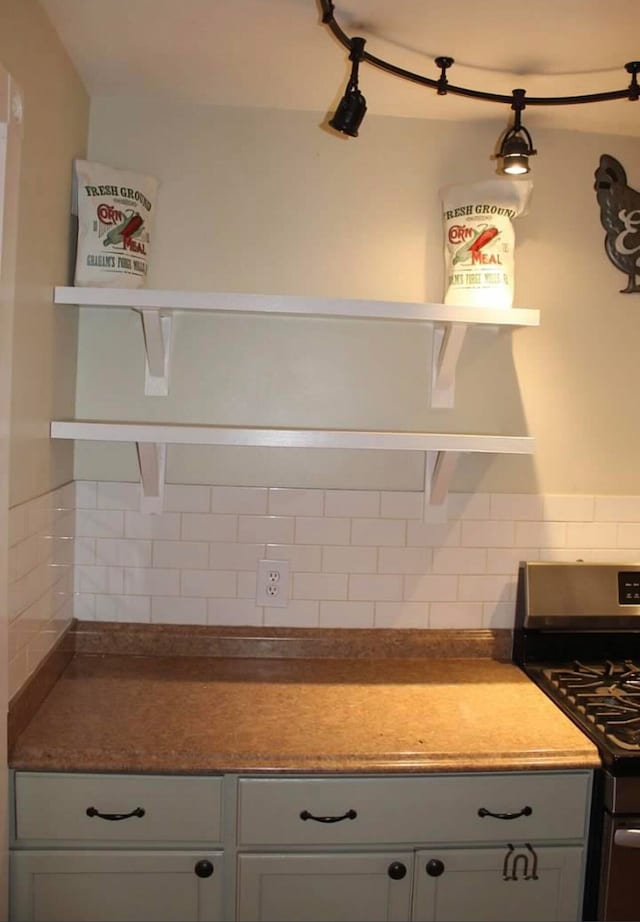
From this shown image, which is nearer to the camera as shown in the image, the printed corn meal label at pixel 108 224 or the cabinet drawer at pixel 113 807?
the cabinet drawer at pixel 113 807

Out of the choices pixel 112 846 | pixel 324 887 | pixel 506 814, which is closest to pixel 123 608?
pixel 112 846

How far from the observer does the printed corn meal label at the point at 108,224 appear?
1.67 metres

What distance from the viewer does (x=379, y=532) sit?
1.97 m

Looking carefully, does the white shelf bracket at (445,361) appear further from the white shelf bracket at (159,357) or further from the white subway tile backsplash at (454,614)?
the white shelf bracket at (159,357)

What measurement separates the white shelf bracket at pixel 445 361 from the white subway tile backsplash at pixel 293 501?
1.35 feet

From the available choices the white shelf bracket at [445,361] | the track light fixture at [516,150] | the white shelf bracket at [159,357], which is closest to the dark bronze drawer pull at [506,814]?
the white shelf bracket at [445,361]

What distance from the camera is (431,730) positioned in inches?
61.2

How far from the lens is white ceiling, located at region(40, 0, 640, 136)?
1.41 metres

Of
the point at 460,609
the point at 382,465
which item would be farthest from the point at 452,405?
the point at 460,609

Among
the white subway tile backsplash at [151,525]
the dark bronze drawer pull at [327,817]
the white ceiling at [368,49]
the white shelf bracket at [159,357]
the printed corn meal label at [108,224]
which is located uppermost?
the white ceiling at [368,49]

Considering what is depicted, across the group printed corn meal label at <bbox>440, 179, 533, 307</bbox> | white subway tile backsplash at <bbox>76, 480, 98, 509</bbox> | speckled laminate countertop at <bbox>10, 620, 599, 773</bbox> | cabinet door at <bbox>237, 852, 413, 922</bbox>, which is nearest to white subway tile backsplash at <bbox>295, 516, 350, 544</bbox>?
speckled laminate countertop at <bbox>10, 620, 599, 773</bbox>

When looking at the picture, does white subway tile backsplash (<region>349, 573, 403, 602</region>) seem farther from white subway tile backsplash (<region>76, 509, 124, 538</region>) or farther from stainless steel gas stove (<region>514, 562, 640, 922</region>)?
white subway tile backsplash (<region>76, 509, 124, 538</region>)

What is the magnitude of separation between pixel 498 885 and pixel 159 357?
4.66ft

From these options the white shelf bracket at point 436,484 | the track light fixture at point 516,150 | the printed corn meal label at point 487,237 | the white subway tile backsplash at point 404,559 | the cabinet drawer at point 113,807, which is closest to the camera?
the cabinet drawer at point 113,807
